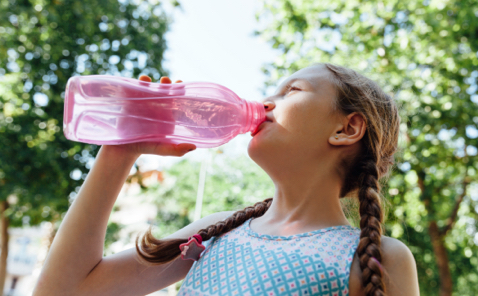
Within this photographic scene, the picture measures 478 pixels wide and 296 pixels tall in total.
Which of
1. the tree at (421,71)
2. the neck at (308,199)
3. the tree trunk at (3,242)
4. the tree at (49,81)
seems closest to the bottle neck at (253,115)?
the neck at (308,199)

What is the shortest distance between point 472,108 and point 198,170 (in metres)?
14.8

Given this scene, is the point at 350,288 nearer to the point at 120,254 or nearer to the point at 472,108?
the point at 120,254

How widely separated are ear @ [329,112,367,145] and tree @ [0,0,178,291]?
6493 mm

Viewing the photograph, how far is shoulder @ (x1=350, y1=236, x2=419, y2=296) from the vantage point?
44.3 inches

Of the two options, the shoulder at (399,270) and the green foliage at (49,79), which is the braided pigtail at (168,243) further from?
the green foliage at (49,79)

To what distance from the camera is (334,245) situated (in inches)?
48.3

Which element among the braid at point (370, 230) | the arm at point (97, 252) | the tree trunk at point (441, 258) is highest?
the braid at point (370, 230)

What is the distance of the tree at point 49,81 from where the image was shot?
7188 millimetres

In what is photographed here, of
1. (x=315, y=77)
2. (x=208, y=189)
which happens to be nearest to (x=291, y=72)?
(x=315, y=77)

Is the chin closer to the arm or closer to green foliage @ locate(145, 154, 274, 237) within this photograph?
the arm

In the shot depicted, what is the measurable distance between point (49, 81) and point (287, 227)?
7648 mm

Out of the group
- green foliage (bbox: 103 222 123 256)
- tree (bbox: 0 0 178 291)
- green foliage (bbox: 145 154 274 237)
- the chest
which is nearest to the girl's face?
the chest

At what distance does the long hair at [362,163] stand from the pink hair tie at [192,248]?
4 cm

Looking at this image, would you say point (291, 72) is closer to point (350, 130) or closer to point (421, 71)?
point (421, 71)
